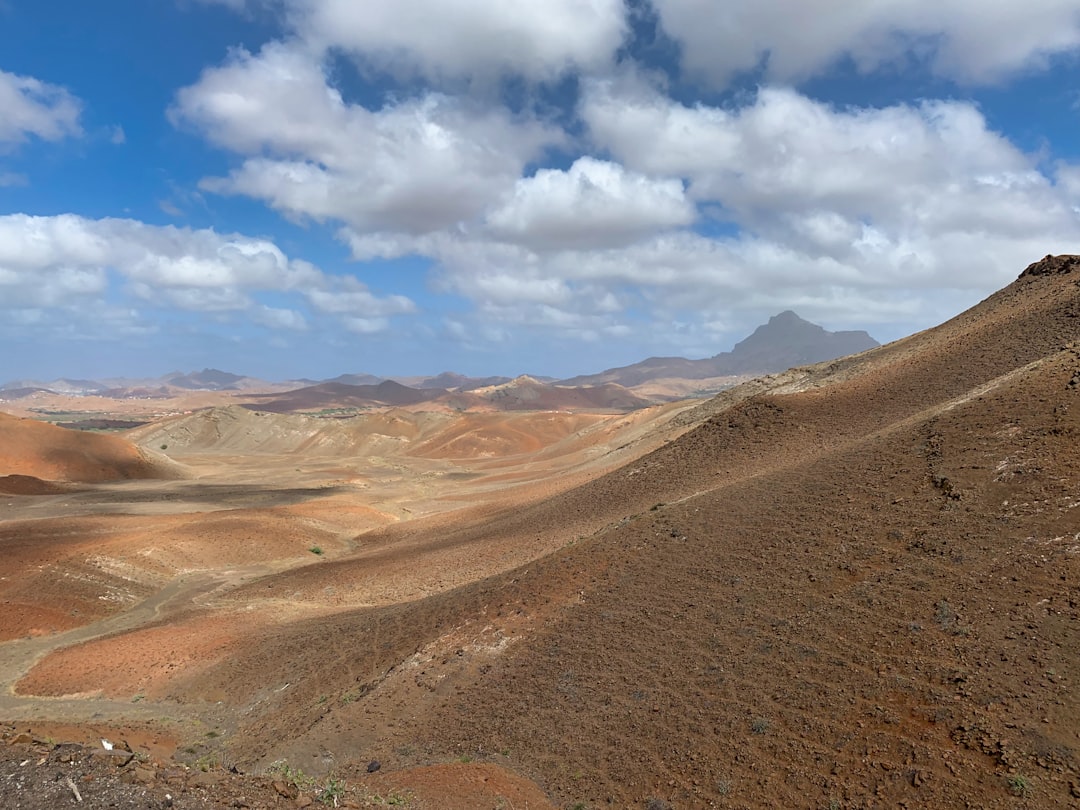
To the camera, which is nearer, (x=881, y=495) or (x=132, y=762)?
(x=132, y=762)

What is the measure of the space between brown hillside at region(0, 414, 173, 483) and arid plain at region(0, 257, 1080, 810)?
38.5m

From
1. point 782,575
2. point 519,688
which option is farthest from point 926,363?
point 519,688

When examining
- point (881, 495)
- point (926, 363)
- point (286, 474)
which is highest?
point (926, 363)

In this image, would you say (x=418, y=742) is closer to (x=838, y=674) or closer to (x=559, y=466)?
(x=838, y=674)

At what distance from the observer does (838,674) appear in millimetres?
10023

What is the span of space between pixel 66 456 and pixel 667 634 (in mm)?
72658

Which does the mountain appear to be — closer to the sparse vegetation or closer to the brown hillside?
the sparse vegetation

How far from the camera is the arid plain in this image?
8.43 m

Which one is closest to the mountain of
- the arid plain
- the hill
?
the arid plain

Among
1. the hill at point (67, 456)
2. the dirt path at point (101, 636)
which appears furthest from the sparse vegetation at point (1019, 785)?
the hill at point (67, 456)

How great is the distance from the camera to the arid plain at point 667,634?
8.43 metres

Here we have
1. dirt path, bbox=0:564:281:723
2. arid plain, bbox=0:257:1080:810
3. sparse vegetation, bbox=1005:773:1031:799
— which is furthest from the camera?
dirt path, bbox=0:564:281:723

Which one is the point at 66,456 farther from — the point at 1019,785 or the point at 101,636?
the point at 1019,785

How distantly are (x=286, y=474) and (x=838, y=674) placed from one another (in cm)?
7129
